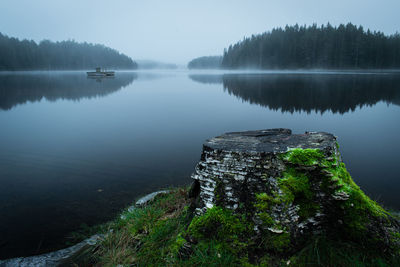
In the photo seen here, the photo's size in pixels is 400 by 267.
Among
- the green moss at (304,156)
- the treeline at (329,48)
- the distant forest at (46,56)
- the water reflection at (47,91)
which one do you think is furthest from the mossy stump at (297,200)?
the distant forest at (46,56)

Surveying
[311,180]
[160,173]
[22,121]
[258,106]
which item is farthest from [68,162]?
[258,106]

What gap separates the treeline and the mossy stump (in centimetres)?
11218

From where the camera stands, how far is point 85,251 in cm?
395

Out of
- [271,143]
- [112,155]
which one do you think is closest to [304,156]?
[271,143]

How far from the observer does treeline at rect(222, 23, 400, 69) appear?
314ft

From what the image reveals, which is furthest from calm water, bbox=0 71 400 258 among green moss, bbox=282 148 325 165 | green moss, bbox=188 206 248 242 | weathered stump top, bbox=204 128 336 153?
green moss, bbox=282 148 325 165

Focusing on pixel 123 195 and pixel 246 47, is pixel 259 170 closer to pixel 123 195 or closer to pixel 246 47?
pixel 123 195

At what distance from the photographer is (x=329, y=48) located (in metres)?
96.8

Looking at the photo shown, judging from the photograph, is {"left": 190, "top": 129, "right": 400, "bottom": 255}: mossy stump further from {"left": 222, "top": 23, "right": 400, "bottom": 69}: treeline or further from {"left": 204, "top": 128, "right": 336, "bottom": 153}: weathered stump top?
{"left": 222, "top": 23, "right": 400, "bottom": 69}: treeline

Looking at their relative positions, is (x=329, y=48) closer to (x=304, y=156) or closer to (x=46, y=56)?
(x=304, y=156)

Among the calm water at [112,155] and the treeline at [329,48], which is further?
the treeline at [329,48]

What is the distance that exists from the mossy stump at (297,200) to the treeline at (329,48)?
112 metres

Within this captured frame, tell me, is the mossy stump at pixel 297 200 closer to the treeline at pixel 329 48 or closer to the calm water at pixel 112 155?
the calm water at pixel 112 155

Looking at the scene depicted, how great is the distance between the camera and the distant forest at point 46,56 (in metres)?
126
